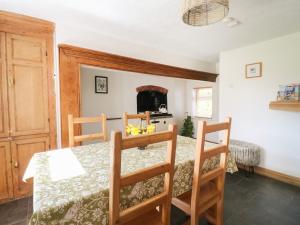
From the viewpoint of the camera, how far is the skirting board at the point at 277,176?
270 centimetres

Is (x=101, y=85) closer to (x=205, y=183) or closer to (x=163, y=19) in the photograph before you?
(x=163, y=19)

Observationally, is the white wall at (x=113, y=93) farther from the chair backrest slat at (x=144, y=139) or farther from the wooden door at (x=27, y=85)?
the chair backrest slat at (x=144, y=139)

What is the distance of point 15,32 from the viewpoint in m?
2.13

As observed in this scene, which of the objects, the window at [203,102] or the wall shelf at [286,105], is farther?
the window at [203,102]

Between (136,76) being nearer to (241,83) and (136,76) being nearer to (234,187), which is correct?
(241,83)

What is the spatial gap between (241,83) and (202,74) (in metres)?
1.06

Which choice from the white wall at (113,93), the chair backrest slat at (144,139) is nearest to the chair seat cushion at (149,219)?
the chair backrest slat at (144,139)

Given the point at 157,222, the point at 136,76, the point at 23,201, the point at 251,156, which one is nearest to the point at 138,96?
the point at 136,76

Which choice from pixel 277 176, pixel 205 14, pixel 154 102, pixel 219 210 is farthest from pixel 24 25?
pixel 277 176

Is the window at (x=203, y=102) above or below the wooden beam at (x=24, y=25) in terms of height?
below

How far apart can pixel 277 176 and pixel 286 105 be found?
3.95 ft

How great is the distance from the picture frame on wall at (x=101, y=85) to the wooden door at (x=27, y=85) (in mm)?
2301

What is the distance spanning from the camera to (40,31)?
7.44 ft

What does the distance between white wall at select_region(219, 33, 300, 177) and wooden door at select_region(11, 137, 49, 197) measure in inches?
136
